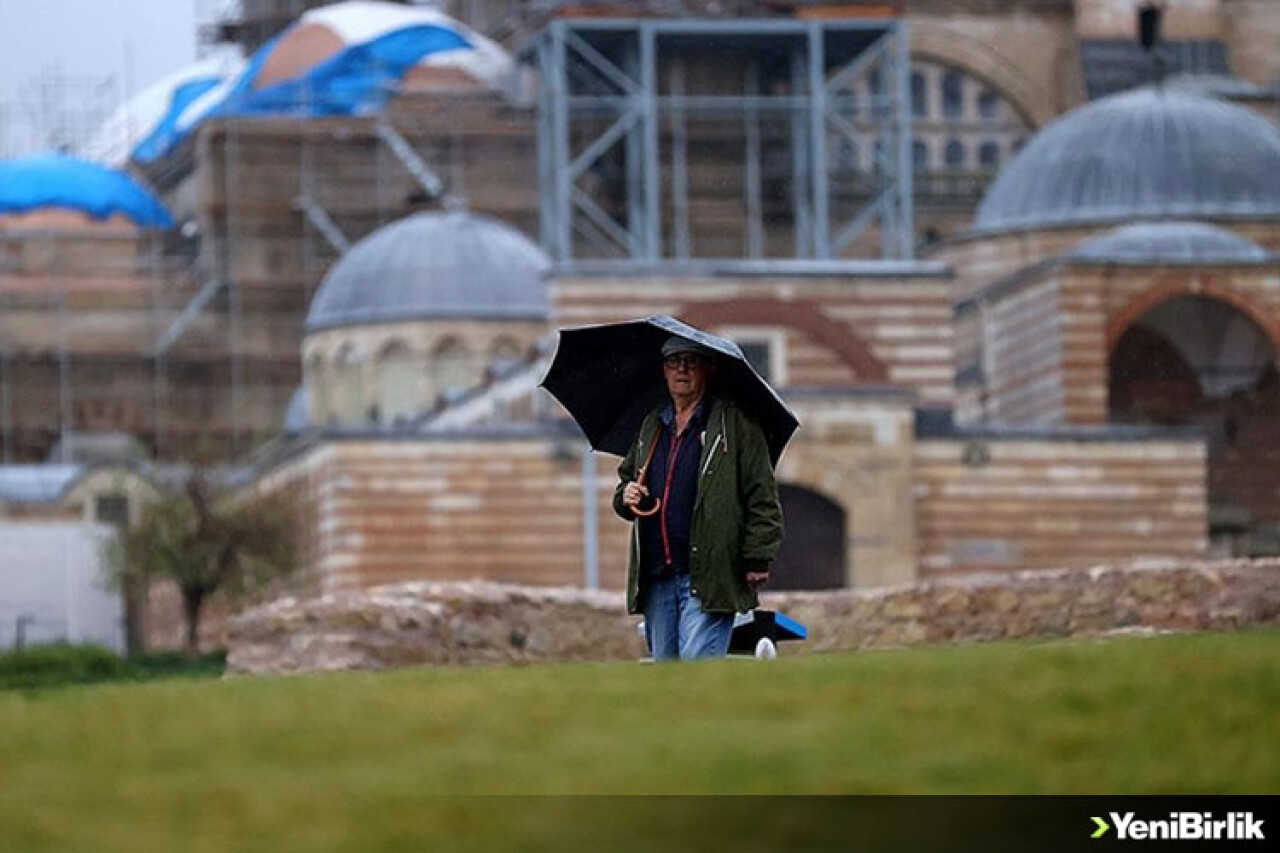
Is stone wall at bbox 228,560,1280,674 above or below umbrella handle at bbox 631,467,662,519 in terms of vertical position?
below

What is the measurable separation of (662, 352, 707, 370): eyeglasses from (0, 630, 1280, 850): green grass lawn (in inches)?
117

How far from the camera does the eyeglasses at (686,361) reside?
57.8 ft

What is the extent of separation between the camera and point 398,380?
7406cm

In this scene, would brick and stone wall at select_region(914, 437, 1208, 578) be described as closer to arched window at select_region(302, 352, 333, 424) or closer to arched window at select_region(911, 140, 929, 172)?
arched window at select_region(302, 352, 333, 424)

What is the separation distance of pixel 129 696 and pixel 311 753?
2.13m

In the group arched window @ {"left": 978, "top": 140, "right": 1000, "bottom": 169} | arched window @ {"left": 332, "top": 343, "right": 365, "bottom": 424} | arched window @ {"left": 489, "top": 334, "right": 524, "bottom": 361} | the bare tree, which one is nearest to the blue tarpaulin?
arched window @ {"left": 978, "top": 140, "right": 1000, "bottom": 169}

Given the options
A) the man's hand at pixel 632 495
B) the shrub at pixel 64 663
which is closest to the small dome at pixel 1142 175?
the shrub at pixel 64 663

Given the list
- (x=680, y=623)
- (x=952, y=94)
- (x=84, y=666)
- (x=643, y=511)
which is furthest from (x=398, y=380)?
(x=643, y=511)

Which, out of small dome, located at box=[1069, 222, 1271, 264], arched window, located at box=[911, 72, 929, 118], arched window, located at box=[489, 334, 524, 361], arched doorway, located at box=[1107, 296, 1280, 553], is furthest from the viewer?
arched window, located at box=[911, 72, 929, 118]

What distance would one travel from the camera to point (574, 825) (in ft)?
37.2

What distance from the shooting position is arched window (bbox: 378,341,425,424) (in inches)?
2901

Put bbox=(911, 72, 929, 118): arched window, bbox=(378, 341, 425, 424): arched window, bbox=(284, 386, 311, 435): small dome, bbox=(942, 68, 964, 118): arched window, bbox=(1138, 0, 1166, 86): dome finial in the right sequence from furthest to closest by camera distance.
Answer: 1. bbox=(942, 68, 964, 118): arched window
2. bbox=(911, 72, 929, 118): arched window
3. bbox=(1138, 0, 1166, 86): dome finial
4. bbox=(284, 386, 311, 435): small dome
5. bbox=(378, 341, 425, 424): arched window

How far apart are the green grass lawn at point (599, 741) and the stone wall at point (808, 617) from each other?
10.7m

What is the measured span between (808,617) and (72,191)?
6773cm
